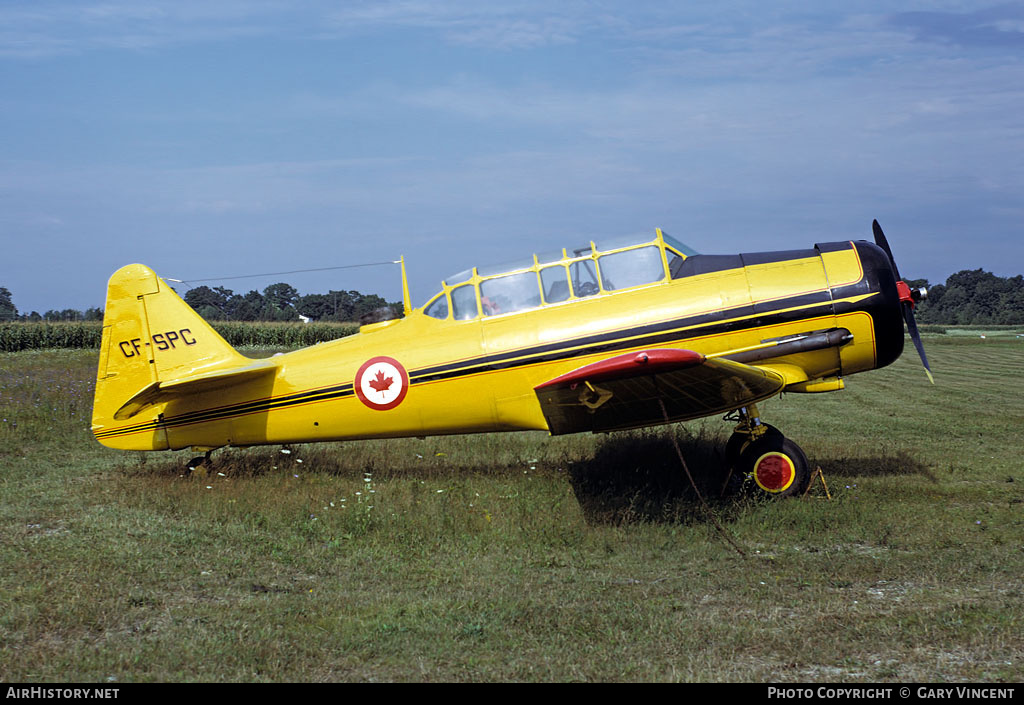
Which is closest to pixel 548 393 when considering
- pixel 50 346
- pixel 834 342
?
pixel 834 342

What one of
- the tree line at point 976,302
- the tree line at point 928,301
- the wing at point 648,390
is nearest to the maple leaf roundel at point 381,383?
the wing at point 648,390

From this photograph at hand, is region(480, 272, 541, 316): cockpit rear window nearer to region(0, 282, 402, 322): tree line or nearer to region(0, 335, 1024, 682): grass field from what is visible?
region(0, 335, 1024, 682): grass field

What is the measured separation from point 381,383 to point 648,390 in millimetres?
2827

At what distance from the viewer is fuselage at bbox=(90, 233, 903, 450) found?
25.4 ft

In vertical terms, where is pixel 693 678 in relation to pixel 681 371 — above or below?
below

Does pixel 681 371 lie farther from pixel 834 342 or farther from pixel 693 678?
pixel 693 678

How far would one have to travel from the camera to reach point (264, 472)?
9227 mm

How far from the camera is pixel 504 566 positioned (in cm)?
634

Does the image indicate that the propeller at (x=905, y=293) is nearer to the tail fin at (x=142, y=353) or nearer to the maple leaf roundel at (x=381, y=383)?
the maple leaf roundel at (x=381, y=383)

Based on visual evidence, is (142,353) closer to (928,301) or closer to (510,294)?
(510,294)

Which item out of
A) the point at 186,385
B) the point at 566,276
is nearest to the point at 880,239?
the point at 566,276
